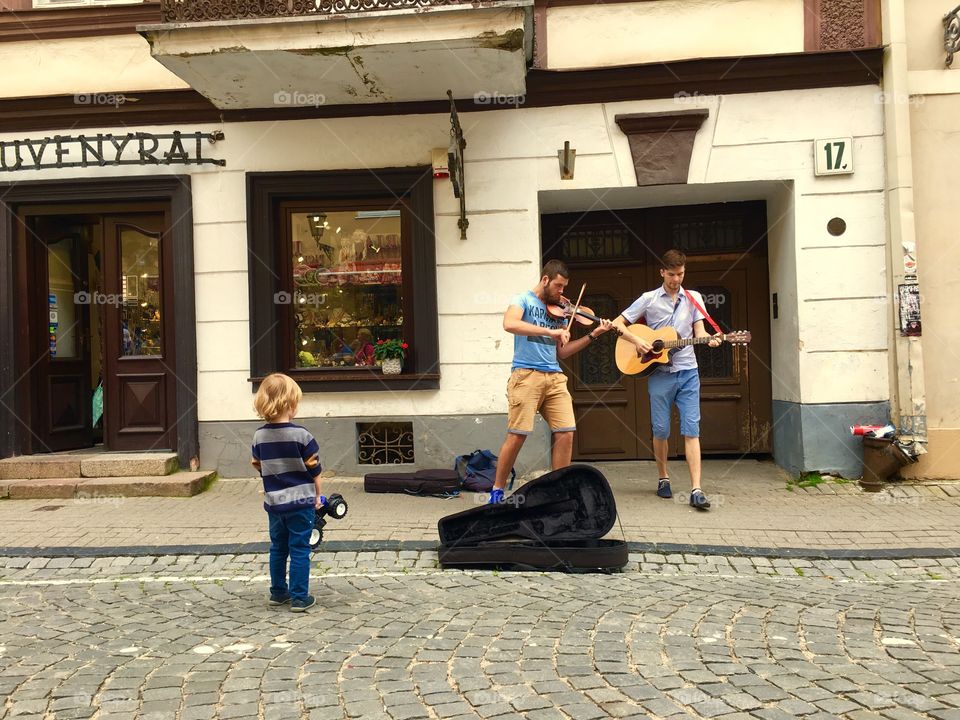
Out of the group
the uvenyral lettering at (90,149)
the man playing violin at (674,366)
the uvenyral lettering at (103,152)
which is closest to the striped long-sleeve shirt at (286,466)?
the man playing violin at (674,366)

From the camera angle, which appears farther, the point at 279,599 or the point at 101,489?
the point at 101,489

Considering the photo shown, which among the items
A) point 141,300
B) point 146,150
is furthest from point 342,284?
point 146,150

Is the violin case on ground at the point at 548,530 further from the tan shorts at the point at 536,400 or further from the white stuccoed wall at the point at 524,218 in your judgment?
the white stuccoed wall at the point at 524,218

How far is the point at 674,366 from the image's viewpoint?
23.6 feet

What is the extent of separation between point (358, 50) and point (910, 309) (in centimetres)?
556

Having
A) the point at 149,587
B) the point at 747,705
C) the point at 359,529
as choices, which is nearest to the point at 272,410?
the point at 149,587

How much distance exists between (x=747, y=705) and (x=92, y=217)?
8.90m

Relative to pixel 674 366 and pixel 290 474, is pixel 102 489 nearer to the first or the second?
pixel 290 474

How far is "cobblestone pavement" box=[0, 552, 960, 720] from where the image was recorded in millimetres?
3184

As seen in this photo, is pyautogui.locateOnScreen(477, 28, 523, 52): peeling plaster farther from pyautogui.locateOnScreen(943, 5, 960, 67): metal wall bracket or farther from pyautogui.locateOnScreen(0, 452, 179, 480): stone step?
pyautogui.locateOnScreen(0, 452, 179, 480): stone step

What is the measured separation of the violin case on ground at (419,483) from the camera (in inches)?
301

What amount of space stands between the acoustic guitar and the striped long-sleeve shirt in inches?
136

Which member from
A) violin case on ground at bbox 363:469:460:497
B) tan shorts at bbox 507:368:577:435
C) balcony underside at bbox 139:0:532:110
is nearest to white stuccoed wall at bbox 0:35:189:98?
balcony underside at bbox 139:0:532:110

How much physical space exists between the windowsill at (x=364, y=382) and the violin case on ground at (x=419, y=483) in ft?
3.05
